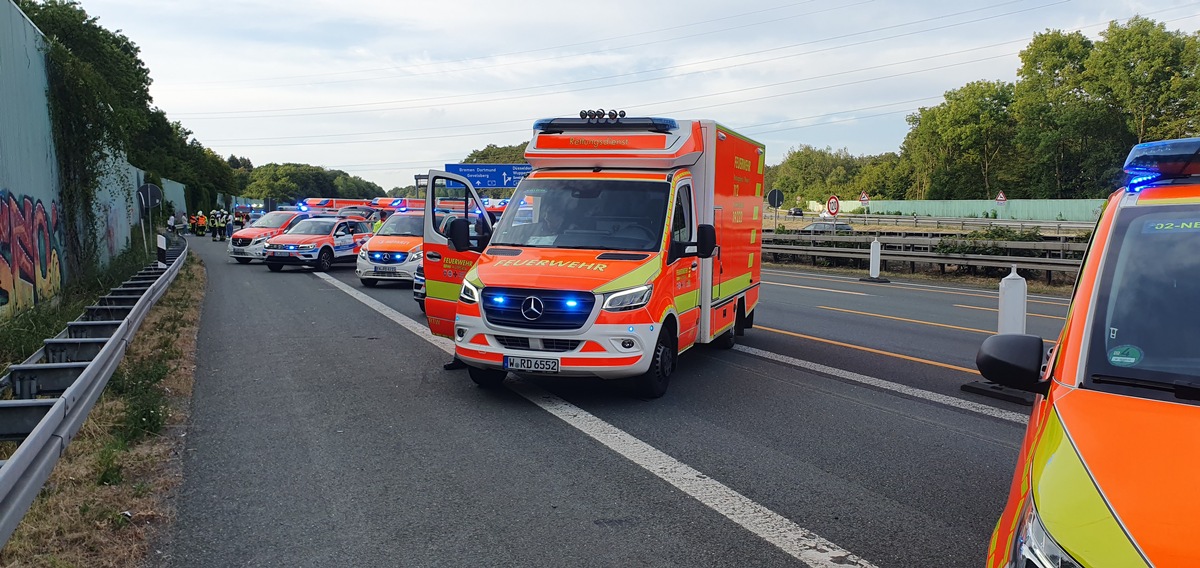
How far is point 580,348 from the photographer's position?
24.2 ft

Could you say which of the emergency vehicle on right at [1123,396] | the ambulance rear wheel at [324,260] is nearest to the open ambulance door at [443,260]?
the emergency vehicle on right at [1123,396]

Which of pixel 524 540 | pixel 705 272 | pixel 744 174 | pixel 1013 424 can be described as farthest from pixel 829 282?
pixel 524 540

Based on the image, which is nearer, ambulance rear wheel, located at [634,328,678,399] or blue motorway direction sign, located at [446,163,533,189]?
ambulance rear wheel, located at [634,328,678,399]

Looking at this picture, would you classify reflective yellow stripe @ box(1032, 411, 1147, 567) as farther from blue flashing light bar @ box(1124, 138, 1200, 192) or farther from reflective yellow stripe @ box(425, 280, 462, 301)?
reflective yellow stripe @ box(425, 280, 462, 301)

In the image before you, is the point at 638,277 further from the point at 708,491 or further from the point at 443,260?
the point at 708,491

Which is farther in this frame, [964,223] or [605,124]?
[964,223]

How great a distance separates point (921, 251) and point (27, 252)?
2179 cm

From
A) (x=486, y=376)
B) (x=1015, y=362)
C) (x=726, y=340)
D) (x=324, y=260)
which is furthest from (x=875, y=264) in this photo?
(x=1015, y=362)

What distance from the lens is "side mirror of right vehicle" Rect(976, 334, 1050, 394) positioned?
131 inches

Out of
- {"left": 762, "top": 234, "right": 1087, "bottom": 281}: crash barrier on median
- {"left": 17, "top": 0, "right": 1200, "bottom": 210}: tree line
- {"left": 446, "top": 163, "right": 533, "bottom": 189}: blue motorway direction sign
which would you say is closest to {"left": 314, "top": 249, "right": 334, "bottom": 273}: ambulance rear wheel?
{"left": 762, "top": 234, "right": 1087, "bottom": 281}: crash barrier on median

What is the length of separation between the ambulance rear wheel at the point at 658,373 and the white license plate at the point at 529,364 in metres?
0.85

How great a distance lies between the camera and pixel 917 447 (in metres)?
6.39

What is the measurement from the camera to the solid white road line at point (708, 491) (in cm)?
439

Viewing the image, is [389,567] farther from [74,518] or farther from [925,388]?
[925,388]
